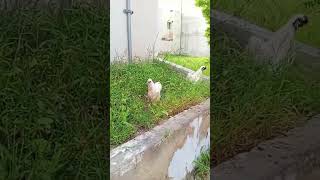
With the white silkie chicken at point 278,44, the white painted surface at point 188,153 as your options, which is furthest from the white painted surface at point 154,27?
the white painted surface at point 188,153

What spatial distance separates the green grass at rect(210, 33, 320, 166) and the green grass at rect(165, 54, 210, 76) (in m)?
0.04

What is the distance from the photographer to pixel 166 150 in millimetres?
1805

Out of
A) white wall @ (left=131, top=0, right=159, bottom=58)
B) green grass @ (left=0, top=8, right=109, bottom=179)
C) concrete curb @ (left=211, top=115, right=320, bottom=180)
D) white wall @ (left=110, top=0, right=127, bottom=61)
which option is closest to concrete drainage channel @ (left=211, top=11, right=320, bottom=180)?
concrete curb @ (left=211, top=115, right=320, bottom=180)

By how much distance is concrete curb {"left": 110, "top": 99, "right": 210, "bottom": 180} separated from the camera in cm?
180

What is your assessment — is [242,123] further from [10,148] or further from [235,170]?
[10,148]

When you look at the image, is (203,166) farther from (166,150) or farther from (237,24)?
(237,24)

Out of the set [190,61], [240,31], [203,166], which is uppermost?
[240,31]

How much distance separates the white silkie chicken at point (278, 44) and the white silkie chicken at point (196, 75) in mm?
216

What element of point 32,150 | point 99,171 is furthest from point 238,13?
point 32,150

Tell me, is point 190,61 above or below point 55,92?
above

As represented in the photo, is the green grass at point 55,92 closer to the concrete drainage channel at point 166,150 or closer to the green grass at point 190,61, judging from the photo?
the concrete drainage channel at point 166,150

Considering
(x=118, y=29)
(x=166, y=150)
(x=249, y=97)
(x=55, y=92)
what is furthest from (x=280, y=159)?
(x=55, y=92)

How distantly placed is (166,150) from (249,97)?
1.36ft

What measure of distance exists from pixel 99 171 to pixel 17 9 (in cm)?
79
